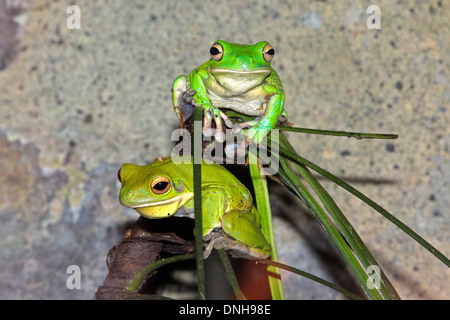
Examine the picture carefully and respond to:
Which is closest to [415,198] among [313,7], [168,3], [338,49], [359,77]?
[359,77]

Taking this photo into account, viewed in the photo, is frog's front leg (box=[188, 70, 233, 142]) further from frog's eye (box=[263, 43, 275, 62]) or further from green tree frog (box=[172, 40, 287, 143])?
frog's eye (box=[263, 43, 275, 62])

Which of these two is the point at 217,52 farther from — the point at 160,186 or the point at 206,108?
the point at 160,186

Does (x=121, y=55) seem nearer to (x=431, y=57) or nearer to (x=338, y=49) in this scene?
(x=338, y=49)

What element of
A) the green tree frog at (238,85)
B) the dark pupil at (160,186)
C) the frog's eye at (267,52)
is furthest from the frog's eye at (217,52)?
the dark pupil at (160,186)

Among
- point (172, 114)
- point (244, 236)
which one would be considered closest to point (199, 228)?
point (244, 236)

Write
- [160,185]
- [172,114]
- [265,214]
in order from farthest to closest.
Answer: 1. [172,114]
2. [265,214]
3. [160,185]

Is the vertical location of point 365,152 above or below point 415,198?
above
